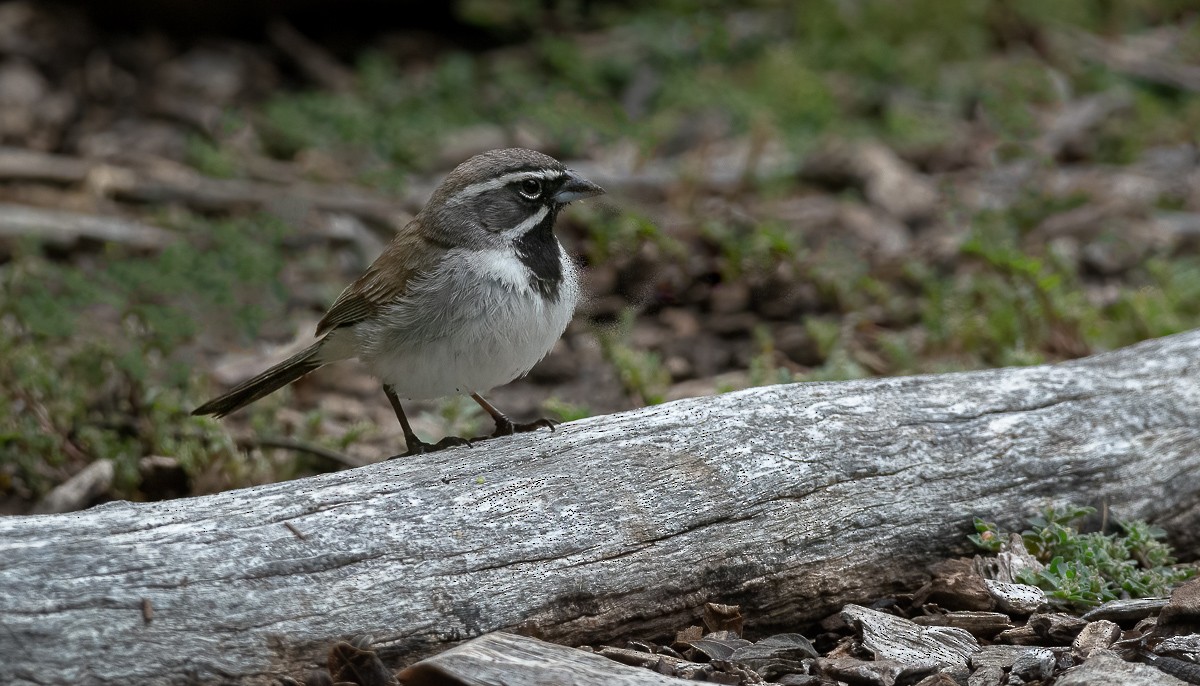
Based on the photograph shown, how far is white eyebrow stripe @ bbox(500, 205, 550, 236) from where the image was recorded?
5.56m

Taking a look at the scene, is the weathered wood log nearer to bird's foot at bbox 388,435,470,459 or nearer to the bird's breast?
bird's foot at bbox 388,435,470,459

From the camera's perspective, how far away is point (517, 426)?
18.5 feet

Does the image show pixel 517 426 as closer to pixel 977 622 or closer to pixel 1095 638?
pixel 977 622

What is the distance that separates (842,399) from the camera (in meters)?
5.10

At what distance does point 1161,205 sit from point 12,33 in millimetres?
9425

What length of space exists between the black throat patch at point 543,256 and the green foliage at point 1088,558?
1.98m

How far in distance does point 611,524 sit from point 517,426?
1.29 meters

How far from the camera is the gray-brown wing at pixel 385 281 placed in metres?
5.54

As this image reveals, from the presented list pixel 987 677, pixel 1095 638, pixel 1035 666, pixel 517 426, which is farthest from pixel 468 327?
pixel 1095 638

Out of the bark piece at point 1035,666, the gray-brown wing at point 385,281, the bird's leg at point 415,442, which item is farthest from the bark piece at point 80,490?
the bark piece at point 1035,666

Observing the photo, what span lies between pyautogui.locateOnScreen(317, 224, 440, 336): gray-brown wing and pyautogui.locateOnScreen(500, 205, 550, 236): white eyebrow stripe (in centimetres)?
33

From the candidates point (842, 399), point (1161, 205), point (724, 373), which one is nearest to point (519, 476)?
point (842, 399)

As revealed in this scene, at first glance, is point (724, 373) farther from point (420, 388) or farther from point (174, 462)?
point (174, 462)

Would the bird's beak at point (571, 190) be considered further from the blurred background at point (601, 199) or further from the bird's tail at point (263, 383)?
the bird's tail at point (263, 383)
